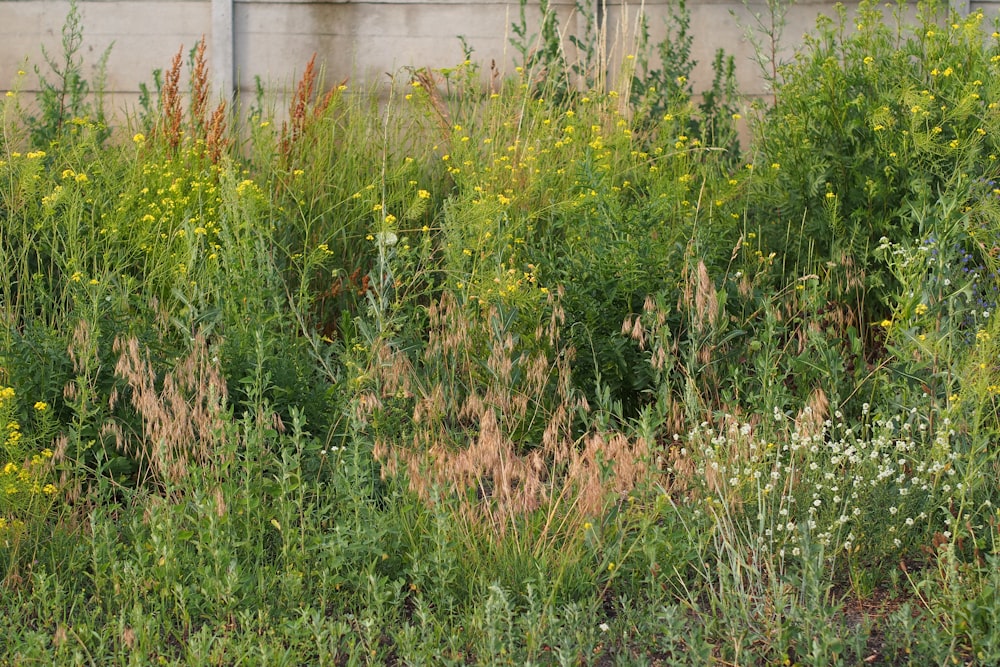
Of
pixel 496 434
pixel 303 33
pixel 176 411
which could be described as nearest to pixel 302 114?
pixel 303 33

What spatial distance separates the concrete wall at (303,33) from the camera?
6.32 meters

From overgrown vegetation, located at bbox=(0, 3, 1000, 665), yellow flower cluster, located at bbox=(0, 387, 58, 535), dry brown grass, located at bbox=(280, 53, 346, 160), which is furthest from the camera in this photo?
dry brown grass, located at bbox=(280, 53, 346, 160)

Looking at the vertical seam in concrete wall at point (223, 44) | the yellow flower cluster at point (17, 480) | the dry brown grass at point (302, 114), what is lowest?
the yellow flower cluster at point (17, 480)

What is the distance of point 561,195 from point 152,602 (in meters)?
2.71

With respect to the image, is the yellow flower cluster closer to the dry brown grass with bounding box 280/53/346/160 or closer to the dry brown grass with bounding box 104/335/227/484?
the dry brown grass with bounding box 104/335/227/484

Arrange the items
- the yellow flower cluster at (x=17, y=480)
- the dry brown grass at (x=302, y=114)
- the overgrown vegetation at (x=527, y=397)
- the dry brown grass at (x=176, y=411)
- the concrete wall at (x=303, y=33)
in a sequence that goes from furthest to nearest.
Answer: the concrete wall at (x=303, y=33) < the dry brown grass at (x=302, y=114) < the dry brown grass at (x=176, y=411) < the yellow flower cluster at (x=17, y=480) < the overgrown vegetation at (x=527, y=397)

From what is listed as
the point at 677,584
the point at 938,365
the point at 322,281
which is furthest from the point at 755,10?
the point at 677,584

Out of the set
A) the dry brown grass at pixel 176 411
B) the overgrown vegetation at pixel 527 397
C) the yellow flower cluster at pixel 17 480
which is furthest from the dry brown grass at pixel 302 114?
the yellow flower cluster at pixel 17 480

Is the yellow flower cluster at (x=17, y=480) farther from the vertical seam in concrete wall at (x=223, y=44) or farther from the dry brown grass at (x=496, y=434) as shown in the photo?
the vertical seam in concrete wall at (x=223, y=44)

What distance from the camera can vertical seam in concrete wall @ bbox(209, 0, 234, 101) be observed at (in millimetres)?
6324

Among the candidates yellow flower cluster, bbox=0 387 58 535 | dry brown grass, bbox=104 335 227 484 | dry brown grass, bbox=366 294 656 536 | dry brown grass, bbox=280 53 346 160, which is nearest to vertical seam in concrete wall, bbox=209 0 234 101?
dry brown grass, bbox=280 53 346 160

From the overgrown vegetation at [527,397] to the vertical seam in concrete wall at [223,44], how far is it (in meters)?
1.03

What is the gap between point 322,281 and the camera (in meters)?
4.75

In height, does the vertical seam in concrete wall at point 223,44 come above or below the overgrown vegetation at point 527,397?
above
